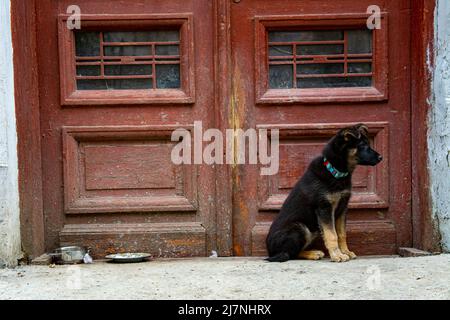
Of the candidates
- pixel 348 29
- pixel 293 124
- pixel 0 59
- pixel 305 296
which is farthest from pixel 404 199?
pixel 0 59

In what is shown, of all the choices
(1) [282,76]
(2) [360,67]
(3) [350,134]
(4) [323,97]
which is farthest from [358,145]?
(1) [282,76]

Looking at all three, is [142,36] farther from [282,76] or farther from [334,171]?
[334,171]

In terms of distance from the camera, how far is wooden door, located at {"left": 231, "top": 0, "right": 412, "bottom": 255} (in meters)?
5.33

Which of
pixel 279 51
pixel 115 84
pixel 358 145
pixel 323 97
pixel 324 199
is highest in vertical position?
pixel 279 51

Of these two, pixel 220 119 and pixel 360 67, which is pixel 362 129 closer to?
pixel 360 67

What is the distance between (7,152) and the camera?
4.85 metres

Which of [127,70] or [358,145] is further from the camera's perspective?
[127,70]

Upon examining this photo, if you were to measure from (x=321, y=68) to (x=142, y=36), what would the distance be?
1500 millimetres

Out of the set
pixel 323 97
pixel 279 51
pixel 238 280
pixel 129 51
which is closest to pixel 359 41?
pixel 323 97

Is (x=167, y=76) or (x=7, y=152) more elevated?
(x=167, y=76)

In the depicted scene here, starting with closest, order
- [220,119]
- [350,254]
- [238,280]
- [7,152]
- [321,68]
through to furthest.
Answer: [238,280] < [7,152] < [350,254] < [220,119] < [321,68]

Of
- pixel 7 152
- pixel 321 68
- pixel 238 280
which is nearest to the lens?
pixel 238 280

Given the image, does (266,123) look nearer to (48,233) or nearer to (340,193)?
(340,193)

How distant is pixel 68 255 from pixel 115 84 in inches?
56.4
